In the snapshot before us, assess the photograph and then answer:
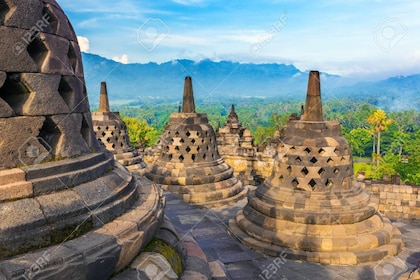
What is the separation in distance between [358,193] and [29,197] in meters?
7.27

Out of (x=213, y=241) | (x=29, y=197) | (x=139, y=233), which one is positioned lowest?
(x=213, y=241)

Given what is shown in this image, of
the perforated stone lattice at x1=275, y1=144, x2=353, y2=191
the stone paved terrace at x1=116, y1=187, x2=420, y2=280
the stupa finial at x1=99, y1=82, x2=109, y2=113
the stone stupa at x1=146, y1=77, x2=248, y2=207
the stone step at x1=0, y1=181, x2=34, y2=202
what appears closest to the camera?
the stone step at x1=0, y1=181, x2=34, y2=202

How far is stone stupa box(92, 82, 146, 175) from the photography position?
15203 mm

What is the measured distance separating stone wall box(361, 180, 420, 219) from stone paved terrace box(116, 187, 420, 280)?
133 cm

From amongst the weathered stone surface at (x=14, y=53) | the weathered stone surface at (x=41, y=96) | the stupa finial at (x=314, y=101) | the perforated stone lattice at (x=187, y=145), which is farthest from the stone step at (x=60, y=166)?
the perforated stone lattice at (x=187, y=145)

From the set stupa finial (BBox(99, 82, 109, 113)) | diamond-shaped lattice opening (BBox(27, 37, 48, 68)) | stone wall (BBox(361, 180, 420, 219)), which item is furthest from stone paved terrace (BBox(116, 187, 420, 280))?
stupa finial (BBox(99, 82, 109, 113))

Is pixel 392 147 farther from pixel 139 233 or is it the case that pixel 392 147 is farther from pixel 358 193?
pixel 139 233

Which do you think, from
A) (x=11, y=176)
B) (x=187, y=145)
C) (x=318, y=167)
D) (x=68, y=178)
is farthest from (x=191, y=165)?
(x=11, y=176)

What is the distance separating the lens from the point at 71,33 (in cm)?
405

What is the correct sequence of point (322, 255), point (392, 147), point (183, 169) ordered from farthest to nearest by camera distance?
1. point (392, 147)
2. point (183, 169)
3. point (322, 255)

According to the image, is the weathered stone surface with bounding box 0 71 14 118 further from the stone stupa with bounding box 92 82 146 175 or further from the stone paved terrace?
the stone stupa with bounding box 92 82 146 175

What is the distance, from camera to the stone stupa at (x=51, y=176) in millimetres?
2879

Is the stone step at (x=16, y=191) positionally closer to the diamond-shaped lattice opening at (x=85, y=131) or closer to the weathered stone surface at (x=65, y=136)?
the weathered stone surface at (x=65, y=136)

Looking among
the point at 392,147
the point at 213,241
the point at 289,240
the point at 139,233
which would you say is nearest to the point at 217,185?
the point at 213,241
